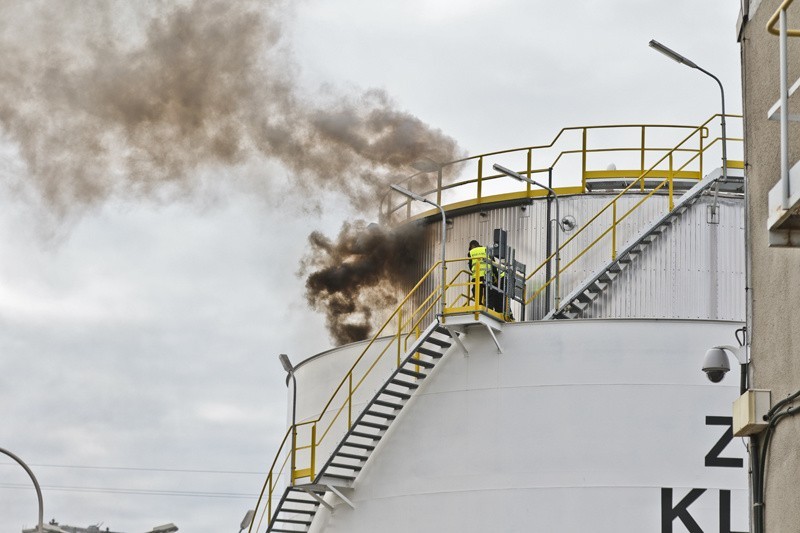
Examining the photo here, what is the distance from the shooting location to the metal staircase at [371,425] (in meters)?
22.7

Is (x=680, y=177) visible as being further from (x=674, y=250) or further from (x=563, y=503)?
(x=563, y=503)

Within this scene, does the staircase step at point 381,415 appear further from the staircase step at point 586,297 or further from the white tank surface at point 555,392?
the staircase step at point 586,297

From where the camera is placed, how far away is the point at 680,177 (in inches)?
1053

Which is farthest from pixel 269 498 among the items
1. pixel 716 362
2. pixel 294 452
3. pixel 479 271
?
pixel 716 362

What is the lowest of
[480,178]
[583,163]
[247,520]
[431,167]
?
[247,520]

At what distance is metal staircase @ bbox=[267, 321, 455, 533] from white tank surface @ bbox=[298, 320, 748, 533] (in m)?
0.27

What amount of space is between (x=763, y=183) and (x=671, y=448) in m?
10.7

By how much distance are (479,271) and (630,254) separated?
4084 millimetres

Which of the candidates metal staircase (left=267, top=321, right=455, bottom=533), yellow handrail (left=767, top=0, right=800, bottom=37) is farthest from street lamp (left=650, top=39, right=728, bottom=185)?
yellow handrail (left=767, top=0, right=800, bottom=37)

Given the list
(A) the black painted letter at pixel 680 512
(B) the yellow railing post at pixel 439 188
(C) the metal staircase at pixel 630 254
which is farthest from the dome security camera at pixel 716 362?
(B) the yellow railing post at pixel 439 188

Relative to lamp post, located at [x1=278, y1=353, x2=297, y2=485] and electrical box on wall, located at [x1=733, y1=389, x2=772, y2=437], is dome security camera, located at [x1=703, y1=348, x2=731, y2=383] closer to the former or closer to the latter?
electrical box on wall, located at [x1=733, y1=389, x2=772, y2=437]

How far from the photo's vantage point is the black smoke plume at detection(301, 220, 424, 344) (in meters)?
28.6

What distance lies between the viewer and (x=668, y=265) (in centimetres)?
2497

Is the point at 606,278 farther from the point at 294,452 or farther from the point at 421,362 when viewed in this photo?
the point at 294,452
